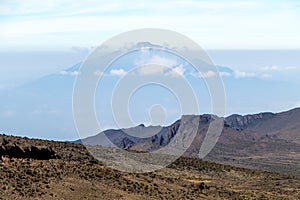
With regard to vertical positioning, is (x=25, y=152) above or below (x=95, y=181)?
above

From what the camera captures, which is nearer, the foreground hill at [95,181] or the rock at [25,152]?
the foreground hill at [95,181]

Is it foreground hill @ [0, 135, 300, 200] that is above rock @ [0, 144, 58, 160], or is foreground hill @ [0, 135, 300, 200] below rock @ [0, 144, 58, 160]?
below

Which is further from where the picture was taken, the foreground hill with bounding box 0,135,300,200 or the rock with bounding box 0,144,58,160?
the rock with bounding box 0,144,58,160

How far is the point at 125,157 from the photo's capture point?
229 ft

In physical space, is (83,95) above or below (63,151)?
above

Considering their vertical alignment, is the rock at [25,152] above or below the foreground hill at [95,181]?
above

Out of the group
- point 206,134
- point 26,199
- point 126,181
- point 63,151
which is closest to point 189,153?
point 206,134

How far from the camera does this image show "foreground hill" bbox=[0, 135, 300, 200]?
151ft

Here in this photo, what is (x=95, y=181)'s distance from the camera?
1960 inches

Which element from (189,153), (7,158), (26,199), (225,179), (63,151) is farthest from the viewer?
(189,153)

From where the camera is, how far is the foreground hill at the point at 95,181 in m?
46.0

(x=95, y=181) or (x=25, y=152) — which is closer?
(x=95, y=181)

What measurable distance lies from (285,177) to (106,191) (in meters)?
32.3

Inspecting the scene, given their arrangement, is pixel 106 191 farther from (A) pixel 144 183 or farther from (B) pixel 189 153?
(B) pixel 189 153
